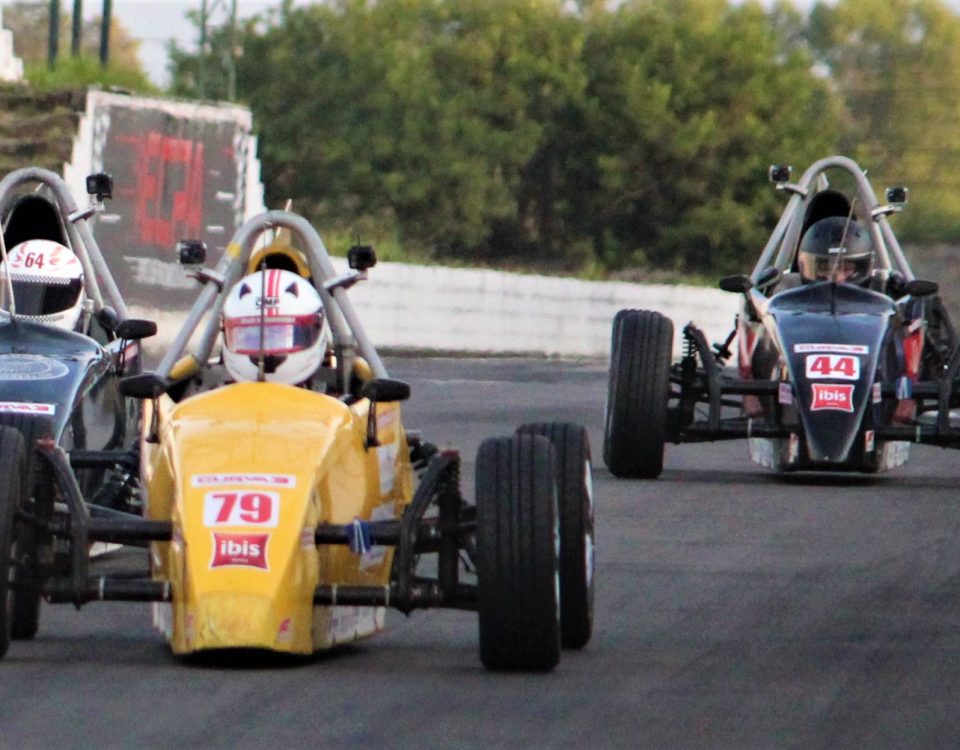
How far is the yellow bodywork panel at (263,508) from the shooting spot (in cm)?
756

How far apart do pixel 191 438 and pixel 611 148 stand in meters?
55.8

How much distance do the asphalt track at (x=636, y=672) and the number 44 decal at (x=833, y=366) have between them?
2032 mm

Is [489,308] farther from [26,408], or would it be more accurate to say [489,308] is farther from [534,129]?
[534,129]

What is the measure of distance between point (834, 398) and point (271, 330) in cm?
625

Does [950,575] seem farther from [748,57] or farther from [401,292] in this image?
[748,57]

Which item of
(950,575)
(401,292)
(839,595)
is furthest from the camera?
(401,292)

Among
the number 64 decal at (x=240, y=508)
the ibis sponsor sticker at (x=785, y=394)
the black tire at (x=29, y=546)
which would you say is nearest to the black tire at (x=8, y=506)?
the black tire at (x=29, y=546)

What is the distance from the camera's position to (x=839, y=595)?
33.5 feet

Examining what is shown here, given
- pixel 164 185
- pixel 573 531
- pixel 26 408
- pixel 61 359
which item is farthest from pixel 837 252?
pixel 164 185

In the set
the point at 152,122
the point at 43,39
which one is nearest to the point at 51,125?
the point at 152,122

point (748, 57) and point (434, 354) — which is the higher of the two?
point (748, 57)

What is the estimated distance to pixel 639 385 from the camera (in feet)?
50.4

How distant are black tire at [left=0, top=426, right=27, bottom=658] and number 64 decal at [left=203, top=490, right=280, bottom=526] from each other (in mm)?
583

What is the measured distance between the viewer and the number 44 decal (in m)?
14.8
